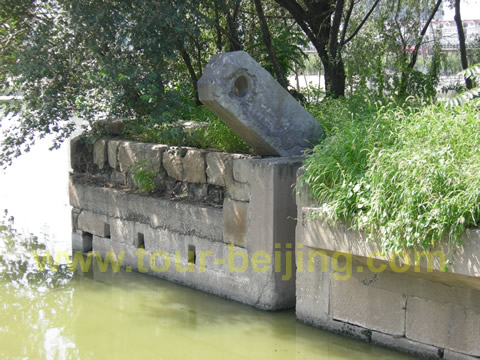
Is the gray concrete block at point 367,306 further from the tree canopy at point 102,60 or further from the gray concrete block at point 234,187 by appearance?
the tree canopy at point 102,60

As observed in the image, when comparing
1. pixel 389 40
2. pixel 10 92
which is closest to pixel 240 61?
pixel 10 92

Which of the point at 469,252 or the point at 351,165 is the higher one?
the point at 351,165

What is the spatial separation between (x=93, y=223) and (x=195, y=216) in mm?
1916

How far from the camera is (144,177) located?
→ 23.0 ft

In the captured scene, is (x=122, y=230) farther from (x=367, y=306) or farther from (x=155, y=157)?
(x=367, y=306)

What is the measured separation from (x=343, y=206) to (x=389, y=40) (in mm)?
7825

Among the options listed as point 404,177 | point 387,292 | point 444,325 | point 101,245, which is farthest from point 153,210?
point 444,325

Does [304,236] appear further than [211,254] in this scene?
No

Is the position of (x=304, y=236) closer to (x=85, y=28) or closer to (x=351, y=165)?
(x=351, y=165)

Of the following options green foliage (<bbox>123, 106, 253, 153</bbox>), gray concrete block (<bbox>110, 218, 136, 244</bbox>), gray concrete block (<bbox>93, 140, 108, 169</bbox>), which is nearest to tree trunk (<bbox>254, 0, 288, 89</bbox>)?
green foliage (<bbox>123, 106, 253, 153</bbox>)

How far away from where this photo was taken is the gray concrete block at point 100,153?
786cm

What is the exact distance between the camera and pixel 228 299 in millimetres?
6242

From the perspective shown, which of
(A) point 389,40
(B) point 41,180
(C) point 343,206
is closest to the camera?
(C) point 343,206

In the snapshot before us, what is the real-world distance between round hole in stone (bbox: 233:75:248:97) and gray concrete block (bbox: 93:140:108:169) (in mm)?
2699
